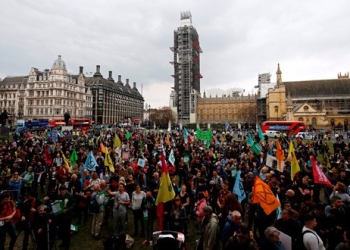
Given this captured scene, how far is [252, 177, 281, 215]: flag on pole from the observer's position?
237 inches

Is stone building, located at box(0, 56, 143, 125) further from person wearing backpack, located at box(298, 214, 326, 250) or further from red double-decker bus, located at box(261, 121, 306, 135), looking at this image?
person wearing backpack, located at box(298, 214, 326, 250)

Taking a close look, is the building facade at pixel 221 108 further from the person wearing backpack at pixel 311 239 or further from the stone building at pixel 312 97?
the person wearing backpack at pixel 311 239

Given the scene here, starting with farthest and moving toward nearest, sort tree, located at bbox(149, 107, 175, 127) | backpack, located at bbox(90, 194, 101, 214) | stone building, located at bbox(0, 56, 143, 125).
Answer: tree, located at bbox(149, 107, 175, 127) → stone building, located at bbox(0, 56, 143, 125) → backpack, located at bbox(90, 194, 101, 214)

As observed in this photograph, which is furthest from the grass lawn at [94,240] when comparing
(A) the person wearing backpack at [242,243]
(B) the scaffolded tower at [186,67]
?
(B) the scaffolded tower at [186,67]

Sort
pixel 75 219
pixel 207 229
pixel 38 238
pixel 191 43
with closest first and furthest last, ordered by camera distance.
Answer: pixel 207 229 < pixel 38 238 < pixel 75 219 < pixel 191 43

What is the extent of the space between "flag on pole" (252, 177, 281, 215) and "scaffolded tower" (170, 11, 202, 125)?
267 ft

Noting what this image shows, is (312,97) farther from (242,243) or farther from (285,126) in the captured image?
(242,243)

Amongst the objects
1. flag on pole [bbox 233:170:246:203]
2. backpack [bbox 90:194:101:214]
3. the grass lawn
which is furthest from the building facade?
backpack [bbox 90:194:101:214]

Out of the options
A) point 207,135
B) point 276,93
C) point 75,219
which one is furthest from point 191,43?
point 75,219

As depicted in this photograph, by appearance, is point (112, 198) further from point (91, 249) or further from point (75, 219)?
point (75, 219)

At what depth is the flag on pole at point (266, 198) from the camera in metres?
6.02

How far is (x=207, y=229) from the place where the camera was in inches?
208

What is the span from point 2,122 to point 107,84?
55.6 m

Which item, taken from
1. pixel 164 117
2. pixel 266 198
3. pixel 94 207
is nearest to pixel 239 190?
pixel 266 198
